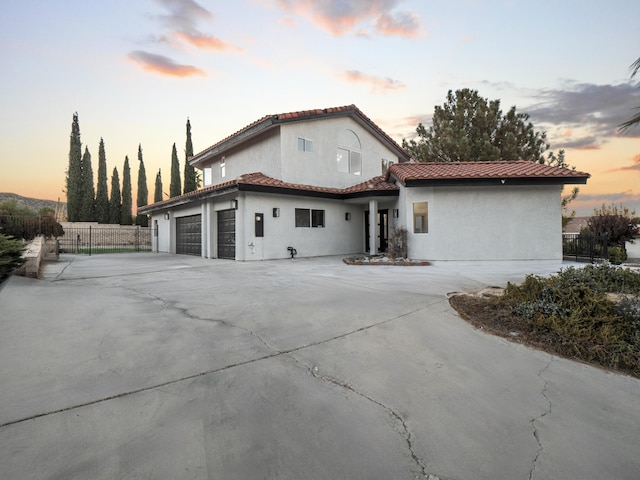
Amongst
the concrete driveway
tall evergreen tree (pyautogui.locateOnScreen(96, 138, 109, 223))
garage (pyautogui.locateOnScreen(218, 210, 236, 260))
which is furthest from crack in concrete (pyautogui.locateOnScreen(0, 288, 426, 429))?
tall evergreen tree (pyautogui.locateOnScreen(96, 138, 109, 223))

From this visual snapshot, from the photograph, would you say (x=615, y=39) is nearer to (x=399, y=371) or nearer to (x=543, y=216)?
(x=543, y=216)

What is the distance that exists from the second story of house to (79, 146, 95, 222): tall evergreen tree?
65.8 ft

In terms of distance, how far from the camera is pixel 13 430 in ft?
6.77

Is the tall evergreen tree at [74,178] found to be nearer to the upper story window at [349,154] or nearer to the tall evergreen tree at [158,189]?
the tall evergreen tree at [158,189]

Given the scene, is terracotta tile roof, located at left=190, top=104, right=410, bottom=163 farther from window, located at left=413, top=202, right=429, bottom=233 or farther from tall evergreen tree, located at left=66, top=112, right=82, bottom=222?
tall evergreen tree, located at left=66, top=112, right=82, bottom=222

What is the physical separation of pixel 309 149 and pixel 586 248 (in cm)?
1383

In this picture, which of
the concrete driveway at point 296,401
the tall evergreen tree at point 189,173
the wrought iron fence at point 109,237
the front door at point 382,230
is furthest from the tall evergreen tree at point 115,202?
the concrete driveway at point 296,401

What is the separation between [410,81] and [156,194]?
1654 inches

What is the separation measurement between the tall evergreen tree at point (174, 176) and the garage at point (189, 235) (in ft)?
71.1

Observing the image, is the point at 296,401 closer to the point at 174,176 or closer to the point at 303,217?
the point at 303,217

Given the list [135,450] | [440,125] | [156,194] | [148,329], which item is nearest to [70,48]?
[148,329]

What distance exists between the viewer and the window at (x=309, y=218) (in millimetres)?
15728

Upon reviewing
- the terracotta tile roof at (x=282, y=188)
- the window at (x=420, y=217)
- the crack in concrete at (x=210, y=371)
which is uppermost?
the terracotta tile roof at (x=282, y=188)

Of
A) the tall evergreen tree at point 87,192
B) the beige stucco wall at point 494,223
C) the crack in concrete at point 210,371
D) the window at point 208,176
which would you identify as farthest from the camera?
the tall evergreen tree at point 87,192
